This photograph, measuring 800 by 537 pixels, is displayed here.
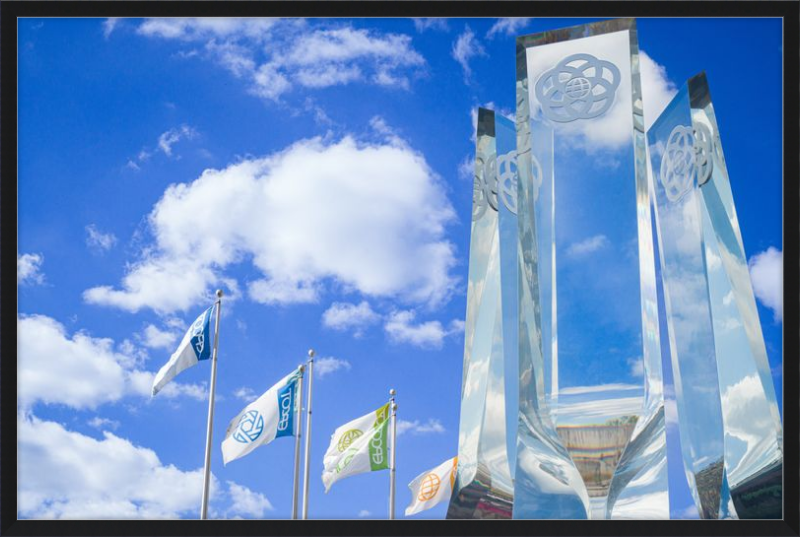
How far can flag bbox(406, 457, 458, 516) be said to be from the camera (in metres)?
20.6

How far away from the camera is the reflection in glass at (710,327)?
12.7m

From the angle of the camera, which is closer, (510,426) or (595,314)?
(595,314)

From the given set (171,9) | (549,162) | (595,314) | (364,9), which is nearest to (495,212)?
(549,162)

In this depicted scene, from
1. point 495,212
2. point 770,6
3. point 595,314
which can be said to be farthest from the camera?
point 495,212

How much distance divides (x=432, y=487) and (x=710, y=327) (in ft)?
28.4

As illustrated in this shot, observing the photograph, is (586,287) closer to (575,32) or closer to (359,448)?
(575,32)

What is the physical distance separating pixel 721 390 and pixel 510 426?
3.08m

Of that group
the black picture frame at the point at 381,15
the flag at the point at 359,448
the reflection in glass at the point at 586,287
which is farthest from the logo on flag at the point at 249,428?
the black picture frame at the point at 381,15

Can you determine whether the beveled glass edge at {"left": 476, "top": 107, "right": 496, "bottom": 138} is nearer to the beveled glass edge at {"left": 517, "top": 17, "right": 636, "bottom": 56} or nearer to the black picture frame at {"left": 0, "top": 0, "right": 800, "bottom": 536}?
the beveled glass edge at {"left": 517, "top": 17, "right": 636, "bottom": 56}

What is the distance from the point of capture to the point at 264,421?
17.5 metres

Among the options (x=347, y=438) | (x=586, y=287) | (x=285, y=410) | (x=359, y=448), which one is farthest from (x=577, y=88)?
(x=347, y=438)

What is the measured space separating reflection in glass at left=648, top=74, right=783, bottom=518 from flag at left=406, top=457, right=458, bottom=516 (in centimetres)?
749

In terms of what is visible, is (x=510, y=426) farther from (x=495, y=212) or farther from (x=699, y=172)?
(x=699, y=172)
